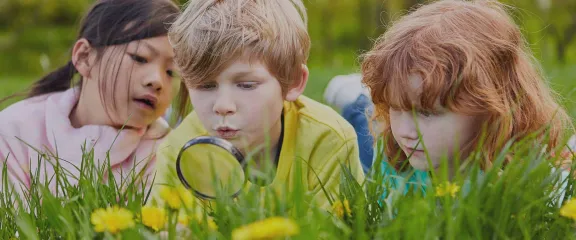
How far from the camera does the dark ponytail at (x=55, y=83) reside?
3.70 meters

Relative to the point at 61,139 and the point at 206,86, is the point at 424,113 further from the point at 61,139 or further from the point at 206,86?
the point at 61,139

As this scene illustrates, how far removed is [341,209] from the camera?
179 cm

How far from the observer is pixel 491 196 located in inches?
63.5

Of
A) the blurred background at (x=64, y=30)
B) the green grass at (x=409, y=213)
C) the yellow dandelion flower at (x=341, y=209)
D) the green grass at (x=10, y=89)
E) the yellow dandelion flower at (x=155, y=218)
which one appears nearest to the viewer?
the green grass at (x=409, y=213)

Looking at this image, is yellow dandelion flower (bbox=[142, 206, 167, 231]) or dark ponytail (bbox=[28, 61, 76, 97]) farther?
dark ponytail (bbox=[28, 61, 76, 97])

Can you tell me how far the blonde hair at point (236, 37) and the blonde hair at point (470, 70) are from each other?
28 cm

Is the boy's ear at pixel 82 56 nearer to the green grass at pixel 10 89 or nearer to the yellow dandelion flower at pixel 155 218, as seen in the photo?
the green grass at pixel 10 89

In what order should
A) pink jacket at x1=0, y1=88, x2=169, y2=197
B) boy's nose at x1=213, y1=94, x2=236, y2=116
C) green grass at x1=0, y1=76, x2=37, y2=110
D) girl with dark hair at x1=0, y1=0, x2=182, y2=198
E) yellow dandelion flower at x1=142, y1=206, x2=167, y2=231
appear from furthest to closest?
green grass at x1=0, y1=76, x2=37, y2=110, pink jacket at x1=0, y1=88, x2=169, y2=197, girl with dark hair at x1=0, y1=0, x2=182, y2=198, boy's nose at x1=213, y1=94, x2=236, y2=116, yellow dandelion flower at x1=142, y1=206, x2=167, y2=231

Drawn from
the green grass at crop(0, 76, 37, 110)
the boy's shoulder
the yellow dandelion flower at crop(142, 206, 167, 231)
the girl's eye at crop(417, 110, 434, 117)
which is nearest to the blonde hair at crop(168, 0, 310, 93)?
the boy's shoulder

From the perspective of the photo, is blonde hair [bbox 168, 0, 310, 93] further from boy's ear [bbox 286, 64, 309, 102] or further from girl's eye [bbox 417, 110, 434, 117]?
girl's eye [bbox 417, 110, 434, 117]

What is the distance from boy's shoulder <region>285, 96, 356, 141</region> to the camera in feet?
9.09

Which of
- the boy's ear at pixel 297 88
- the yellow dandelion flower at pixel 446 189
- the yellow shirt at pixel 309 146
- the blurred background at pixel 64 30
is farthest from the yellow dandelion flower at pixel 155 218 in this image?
the blurred background at pixel 64 30

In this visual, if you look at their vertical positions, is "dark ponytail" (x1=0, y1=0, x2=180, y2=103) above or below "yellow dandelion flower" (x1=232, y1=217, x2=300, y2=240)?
above

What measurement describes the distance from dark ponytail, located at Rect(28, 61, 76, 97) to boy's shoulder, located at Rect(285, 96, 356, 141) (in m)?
1.32
